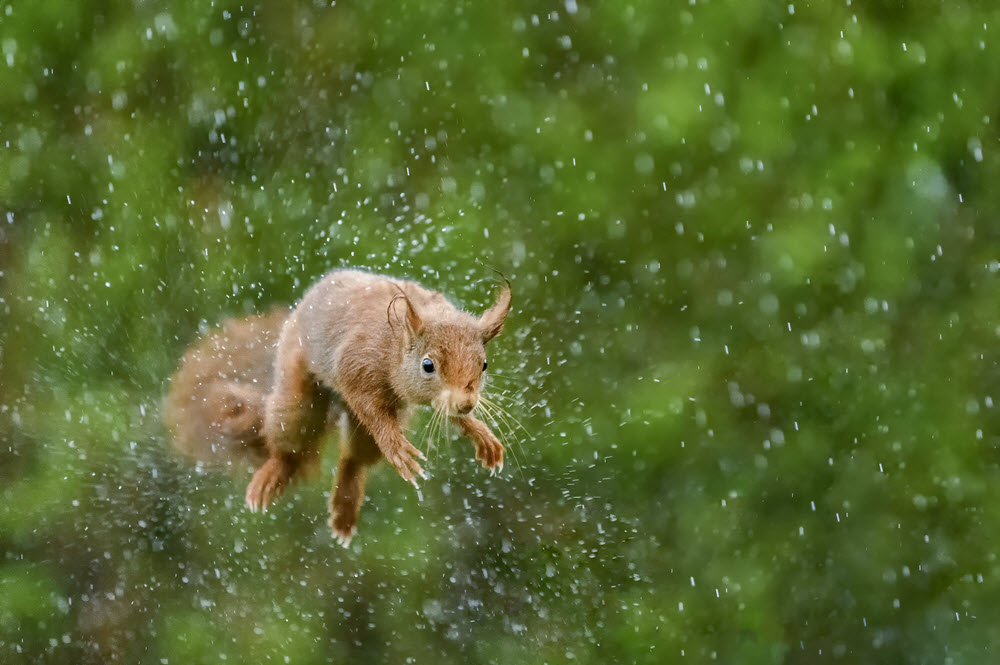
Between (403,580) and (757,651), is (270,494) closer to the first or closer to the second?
(403,580)

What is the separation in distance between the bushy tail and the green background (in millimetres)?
557

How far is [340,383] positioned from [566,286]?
156 centimetres

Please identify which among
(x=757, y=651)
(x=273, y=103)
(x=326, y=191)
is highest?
(x=273, y=103)

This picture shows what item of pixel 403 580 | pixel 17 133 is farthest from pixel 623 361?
pixel 17 133

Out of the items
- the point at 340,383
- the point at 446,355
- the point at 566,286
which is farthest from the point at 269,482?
the point at 566,286

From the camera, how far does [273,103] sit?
3156 millimetres

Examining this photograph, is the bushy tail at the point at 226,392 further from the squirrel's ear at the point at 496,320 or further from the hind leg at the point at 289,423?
the squirrel's ear at the point at 496,320

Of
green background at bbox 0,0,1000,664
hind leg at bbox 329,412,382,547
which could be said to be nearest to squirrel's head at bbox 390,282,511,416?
hind leg at bbox 329,412,382,547

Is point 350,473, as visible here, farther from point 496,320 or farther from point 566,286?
point 566,286

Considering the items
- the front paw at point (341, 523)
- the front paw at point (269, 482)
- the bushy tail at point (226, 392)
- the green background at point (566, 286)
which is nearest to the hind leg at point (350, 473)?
the front paw at point (341, 523)

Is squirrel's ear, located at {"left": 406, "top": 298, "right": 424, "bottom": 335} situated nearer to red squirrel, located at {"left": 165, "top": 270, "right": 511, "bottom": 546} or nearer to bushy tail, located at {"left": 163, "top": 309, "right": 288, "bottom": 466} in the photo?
red squirrel, located at {"left": 165, "top": 270, "right": 511, "bottom": 546}

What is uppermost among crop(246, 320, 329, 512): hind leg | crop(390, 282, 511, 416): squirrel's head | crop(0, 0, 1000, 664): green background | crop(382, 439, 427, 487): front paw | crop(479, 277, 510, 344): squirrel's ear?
crop(0, 0, 1000, 664): green background

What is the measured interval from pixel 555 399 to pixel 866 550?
1167mm

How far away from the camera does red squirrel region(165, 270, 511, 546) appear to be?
1489mm
